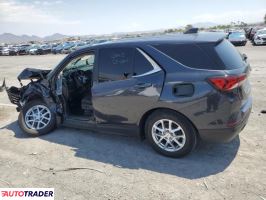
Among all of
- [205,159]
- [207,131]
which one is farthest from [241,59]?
[205,159]

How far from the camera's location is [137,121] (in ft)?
16.0

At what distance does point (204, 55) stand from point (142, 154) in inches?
73.9

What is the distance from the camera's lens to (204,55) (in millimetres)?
4266

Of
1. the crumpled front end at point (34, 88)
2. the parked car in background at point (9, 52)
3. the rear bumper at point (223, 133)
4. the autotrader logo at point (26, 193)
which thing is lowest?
the parked car in background at point (9, 52)

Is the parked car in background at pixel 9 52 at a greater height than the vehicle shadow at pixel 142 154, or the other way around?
the vehicle shadow at pixel 142 154

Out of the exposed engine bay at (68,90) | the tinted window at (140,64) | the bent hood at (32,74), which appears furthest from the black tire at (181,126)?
the bent hood at (32,74)

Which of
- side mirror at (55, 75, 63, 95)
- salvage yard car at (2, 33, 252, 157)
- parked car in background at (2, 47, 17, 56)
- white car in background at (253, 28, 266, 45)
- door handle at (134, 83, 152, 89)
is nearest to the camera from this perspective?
salvage yard car at (2, 33, 252, 157)

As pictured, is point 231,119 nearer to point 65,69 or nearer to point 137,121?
point 137,121

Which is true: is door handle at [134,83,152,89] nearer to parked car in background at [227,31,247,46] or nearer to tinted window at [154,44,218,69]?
tinted window at [154,44,218,69]

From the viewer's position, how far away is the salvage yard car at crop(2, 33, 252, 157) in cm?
418

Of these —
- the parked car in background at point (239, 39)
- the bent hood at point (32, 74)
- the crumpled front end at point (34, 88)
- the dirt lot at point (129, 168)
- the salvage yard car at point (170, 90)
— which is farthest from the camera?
the parked car in background at point (239, 39)

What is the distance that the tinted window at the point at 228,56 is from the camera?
168 inches

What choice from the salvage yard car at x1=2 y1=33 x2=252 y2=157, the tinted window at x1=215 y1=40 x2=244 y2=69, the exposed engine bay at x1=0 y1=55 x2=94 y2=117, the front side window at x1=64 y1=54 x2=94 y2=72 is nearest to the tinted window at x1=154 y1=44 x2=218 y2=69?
the salvage yard car at x1=2 y1=33 x2=252 y2=157

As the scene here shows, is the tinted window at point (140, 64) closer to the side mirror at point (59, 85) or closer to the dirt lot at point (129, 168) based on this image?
the dirt lot at point (129, 168)
